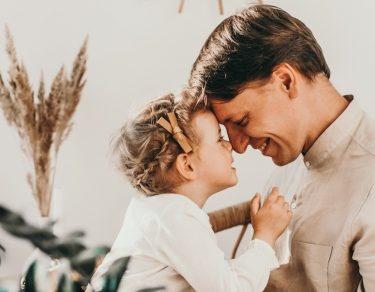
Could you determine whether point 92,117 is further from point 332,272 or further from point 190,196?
point 332,272

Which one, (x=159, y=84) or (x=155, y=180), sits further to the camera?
(x=159, y=84)

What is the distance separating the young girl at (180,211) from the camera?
A: 1.05 metres

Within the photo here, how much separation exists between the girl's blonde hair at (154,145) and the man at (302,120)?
8 centimetres

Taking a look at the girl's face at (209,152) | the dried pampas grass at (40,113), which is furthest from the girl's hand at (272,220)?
the dried pampas grass at (40,113)

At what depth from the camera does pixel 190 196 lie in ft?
4.12

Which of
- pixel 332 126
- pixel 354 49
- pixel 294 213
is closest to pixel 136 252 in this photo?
pixel 294 213

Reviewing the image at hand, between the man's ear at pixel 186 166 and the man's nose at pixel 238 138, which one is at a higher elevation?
the man's nose at pixel 238 138

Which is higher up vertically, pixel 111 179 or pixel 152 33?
pixel 152 33

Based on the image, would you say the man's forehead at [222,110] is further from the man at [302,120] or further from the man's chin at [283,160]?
the man's chin at [283,160]

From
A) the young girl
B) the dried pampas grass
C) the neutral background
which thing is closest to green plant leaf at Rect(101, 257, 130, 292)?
the young girl

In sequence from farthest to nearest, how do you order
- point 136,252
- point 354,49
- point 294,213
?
1. point 354,49
2. point 294,213
3. point 136,252

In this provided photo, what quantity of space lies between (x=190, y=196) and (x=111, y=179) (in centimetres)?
109

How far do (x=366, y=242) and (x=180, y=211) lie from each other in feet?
1.30

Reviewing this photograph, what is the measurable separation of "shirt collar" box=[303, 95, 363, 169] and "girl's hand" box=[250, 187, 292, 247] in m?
0.16
